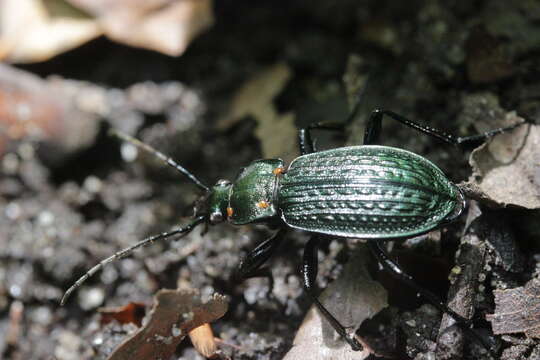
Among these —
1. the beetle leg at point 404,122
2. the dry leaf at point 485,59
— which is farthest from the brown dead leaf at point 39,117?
the dry leaf at point 485,59

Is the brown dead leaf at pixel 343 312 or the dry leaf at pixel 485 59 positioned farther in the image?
the dry leaf at pixel 485 59

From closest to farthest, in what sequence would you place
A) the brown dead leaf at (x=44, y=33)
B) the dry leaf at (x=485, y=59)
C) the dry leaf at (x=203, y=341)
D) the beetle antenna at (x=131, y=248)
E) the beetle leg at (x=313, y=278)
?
the beetle leg at (x=313, y=278)
the dry leaf at (x=203, y=341)
the beetle antenna at (x=131, y=248)
the dry leaf at (x=485, y=59)
the brown dead leaf at (x=44, y=33)

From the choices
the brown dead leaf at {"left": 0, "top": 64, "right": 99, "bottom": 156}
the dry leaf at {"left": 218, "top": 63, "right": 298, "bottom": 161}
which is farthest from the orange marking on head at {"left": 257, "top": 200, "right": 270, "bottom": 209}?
the brown dead leaf at {"left": 0, "top": 64, "right": 99, "bottom": 156}

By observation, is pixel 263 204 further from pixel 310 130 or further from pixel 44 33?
pixel 44 33

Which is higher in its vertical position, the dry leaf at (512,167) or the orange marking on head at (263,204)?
the dry leaf at (512,167)

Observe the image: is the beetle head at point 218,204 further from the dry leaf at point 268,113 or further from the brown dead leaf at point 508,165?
the brown dead leaf at point 508,165

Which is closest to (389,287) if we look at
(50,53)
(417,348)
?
(417,348)

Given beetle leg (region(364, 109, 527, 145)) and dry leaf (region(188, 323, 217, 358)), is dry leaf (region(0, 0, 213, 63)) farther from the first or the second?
dry leaf (region(188, 323, 217, 358))
